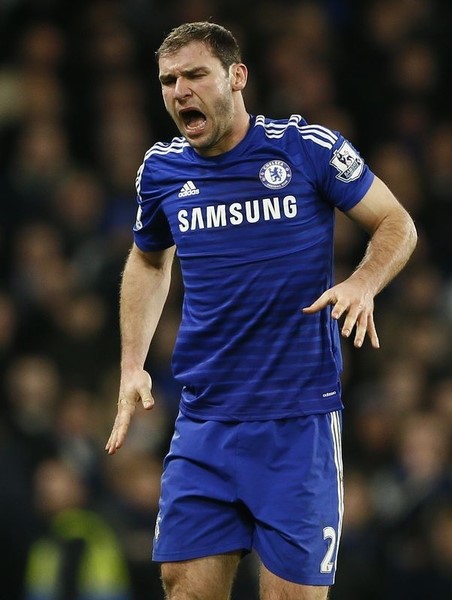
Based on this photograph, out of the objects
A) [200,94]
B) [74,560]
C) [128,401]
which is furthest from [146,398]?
[74,560]

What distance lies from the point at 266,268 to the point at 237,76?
0.68 meters

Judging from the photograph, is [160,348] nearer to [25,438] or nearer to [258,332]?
[25,438]

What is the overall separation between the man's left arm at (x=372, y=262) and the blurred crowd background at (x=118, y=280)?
3.24 metres

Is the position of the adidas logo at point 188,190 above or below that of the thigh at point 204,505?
above

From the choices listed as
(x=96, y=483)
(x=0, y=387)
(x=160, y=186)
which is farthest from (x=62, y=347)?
(x=160, y=186)

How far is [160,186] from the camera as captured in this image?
482 cm

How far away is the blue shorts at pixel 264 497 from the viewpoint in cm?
446

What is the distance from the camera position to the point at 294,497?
14.7 ft

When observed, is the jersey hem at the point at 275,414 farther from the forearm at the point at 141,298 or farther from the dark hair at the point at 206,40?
the dark hair at the point at 206,40

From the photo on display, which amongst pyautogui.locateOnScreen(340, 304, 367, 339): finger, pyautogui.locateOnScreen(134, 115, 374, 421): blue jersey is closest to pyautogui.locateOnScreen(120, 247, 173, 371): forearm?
pyautogui.locateOnScreen(134, 115, 374, 421): blue jersey

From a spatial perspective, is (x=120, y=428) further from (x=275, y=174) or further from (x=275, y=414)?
(x=275, y=174)

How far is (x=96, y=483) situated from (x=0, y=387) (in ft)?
3.10

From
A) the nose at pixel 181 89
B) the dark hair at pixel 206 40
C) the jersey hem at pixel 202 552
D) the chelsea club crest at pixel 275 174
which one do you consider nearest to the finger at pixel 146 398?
the jersey hem at pixel 202 552

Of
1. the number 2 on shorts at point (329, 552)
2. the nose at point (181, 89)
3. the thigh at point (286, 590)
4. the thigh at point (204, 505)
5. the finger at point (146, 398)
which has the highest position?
the nose at point (181, 89)
